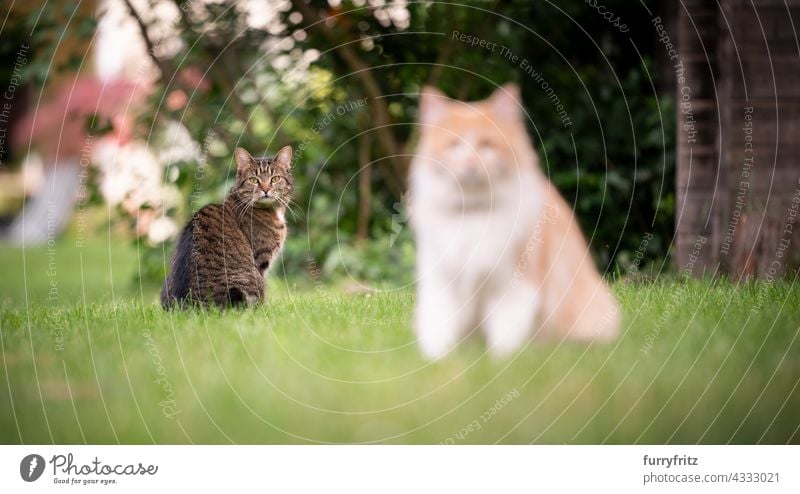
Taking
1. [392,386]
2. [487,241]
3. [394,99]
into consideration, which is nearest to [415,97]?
[394,99]

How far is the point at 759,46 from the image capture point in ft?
13.2

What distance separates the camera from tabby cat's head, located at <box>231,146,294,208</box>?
3682 mm

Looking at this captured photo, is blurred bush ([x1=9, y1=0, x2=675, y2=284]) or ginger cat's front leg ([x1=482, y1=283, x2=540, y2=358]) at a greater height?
blurred bush ([x1=9, y1=0, x2=675, y2=284])

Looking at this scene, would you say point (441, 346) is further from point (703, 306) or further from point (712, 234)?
point (712, 234)

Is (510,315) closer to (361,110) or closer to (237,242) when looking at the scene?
(237,242)

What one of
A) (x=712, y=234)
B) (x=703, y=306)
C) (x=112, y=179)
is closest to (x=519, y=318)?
(x=703, y=306)

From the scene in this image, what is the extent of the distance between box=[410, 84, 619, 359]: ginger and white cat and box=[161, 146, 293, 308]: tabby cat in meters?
1.14

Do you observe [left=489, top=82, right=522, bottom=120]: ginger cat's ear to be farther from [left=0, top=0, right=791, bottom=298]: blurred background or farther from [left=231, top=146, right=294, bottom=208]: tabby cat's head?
[left=0, top=0, right=791, bottom=298]: blurred background

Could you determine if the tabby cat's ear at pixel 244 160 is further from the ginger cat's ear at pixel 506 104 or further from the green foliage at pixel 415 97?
the green foliage at pixel 415 97

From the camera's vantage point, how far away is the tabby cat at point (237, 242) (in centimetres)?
335

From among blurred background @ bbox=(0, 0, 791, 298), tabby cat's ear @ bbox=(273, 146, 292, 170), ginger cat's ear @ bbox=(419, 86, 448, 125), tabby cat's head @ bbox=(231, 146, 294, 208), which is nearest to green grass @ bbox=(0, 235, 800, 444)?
ginger cat's ear @ bbox=(419, 86, 448, 125)

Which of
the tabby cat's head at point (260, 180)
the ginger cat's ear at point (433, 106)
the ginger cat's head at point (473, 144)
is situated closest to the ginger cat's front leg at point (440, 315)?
the ginger cat's head at point (473, 144)

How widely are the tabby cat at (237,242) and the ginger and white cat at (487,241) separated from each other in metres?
1.14

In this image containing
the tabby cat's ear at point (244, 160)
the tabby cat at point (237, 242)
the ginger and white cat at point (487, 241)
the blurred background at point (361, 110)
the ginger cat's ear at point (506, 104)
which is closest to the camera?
the ginger and white cat at point (487, 241)
